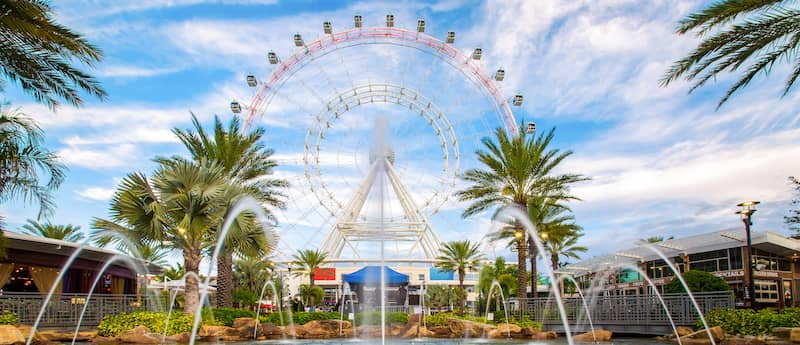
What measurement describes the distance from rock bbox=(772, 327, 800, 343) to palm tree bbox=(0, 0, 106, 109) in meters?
16.4

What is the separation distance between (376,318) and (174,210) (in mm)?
11838

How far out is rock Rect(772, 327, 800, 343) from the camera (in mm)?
14883

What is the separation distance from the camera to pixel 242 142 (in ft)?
86.5

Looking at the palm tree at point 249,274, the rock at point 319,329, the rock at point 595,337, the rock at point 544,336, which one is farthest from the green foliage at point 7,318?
the palm tree at point 249,274

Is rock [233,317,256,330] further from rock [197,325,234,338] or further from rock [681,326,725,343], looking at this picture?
rock [681,326,725,343]

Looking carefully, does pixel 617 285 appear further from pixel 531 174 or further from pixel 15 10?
pixel 15 10

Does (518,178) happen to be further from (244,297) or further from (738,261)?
(244,297)

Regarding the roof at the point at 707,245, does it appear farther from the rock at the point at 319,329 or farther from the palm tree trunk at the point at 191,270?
the palm tree trunk at the point at 191,270

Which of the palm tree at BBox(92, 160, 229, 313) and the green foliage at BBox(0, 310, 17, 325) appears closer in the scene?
the green foliage at BBox(0, 310, 17, 325)

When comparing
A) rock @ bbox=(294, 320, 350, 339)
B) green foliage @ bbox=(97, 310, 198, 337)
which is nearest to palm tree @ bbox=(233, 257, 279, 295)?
rock @ bbox=(294, 320, 350, 339)

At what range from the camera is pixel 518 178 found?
85.3 ft

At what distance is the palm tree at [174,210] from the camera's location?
1844 centimetres

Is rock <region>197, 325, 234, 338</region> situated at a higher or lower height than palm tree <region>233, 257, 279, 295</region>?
lower

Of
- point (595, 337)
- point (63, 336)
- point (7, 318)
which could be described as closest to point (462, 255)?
point (595, 337)
